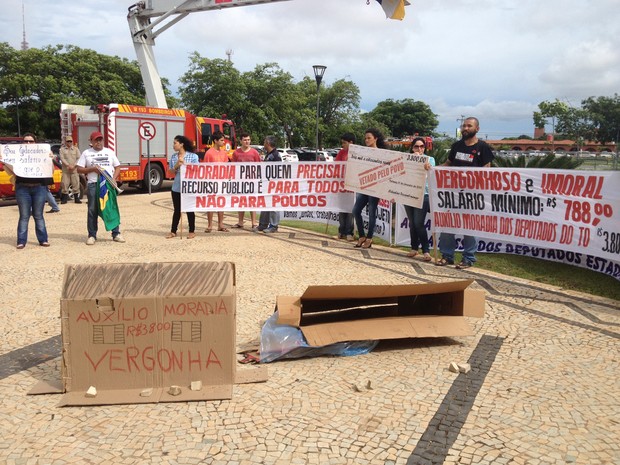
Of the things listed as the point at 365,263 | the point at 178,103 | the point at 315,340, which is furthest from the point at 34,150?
the point at 178,103

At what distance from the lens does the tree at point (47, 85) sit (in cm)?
3497

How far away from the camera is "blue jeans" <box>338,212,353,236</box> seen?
10211 millimetres

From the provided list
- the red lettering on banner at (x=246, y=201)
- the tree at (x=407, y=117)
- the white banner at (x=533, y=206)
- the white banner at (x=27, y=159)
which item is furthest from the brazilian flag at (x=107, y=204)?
the tree at (x=407, y=117)

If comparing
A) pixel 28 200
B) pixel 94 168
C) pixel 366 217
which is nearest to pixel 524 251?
pixel 366 217

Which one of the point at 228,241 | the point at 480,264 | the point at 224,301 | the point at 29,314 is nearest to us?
the point at 224,301

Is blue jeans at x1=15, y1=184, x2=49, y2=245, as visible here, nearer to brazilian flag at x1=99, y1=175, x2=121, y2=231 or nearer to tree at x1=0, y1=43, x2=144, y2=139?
brazilian flag at x1=99, y1=175, x2=121, y2=231

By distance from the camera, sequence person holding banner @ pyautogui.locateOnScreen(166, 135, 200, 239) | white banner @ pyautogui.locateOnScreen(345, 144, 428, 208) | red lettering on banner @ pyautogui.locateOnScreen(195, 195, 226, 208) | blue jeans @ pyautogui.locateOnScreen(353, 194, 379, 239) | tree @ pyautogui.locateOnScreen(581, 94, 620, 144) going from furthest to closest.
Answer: tree @ pyautogui.locateOnScreen(581, 94, 620, 144)
red lettering on banner @ pyautogui.locateOnScreen(195, 195, 226, 208)
person holding banner @ pyautogui.locateOnScreen(166, 135, 200, 239)
blue jeans @ pyautogui.locateOnScreen(353, 194, 379, 239)
white banner @ pyautogui.locateOnScreen(345, 144, 428, 208)

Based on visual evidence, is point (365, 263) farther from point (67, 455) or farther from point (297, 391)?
point (67, 455)

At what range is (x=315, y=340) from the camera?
438cm

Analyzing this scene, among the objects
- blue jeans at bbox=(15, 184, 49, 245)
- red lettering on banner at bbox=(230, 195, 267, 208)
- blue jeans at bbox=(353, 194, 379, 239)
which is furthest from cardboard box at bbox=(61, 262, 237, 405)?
red lettering on banner at bbox=(230, 195, 267, 208)

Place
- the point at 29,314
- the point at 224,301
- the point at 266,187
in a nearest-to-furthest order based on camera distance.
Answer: the point at 224,301, the point at 29,314, the point at 266,187

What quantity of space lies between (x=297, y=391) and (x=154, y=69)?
20.2m

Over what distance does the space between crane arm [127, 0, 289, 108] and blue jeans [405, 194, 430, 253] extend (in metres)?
14.2

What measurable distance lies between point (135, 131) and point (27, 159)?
11.2m
